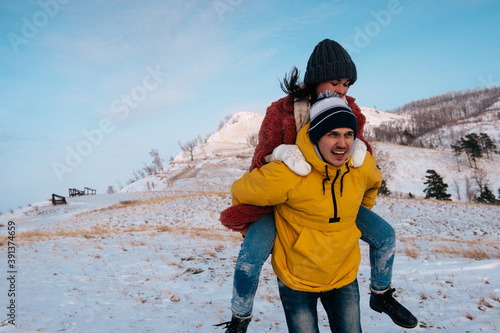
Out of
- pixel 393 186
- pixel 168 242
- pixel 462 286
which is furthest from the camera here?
pixel 393 186

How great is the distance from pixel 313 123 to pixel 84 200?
3979 cm

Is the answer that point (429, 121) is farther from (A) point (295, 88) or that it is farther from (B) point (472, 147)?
(A) point (295, 88)

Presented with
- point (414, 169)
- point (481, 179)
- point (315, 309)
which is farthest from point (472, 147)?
point (315, 309)

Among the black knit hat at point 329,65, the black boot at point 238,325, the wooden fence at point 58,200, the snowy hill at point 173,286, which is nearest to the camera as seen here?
the black boot at point 238,325

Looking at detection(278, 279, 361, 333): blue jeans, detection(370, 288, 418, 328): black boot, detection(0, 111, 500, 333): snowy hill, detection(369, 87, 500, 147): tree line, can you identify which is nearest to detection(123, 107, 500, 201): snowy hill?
detection(369, 87, 500, 147): tree line

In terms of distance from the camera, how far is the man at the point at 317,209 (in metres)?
2.25

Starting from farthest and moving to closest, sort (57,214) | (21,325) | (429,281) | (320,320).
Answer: (57,214) < (429,281) < (320,320) < (21,325)

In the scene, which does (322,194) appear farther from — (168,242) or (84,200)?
(84,200)

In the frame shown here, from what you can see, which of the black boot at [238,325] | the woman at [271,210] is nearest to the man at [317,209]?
the woman at [271,210]

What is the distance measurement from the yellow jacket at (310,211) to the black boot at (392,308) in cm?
49

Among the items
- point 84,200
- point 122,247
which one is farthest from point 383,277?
point 84,200

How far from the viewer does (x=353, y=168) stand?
250 cm

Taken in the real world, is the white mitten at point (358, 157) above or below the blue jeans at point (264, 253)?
above

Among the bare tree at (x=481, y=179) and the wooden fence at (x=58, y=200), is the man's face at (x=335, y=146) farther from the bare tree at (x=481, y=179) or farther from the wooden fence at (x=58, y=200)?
the bare tree at (x=481, y=179)
